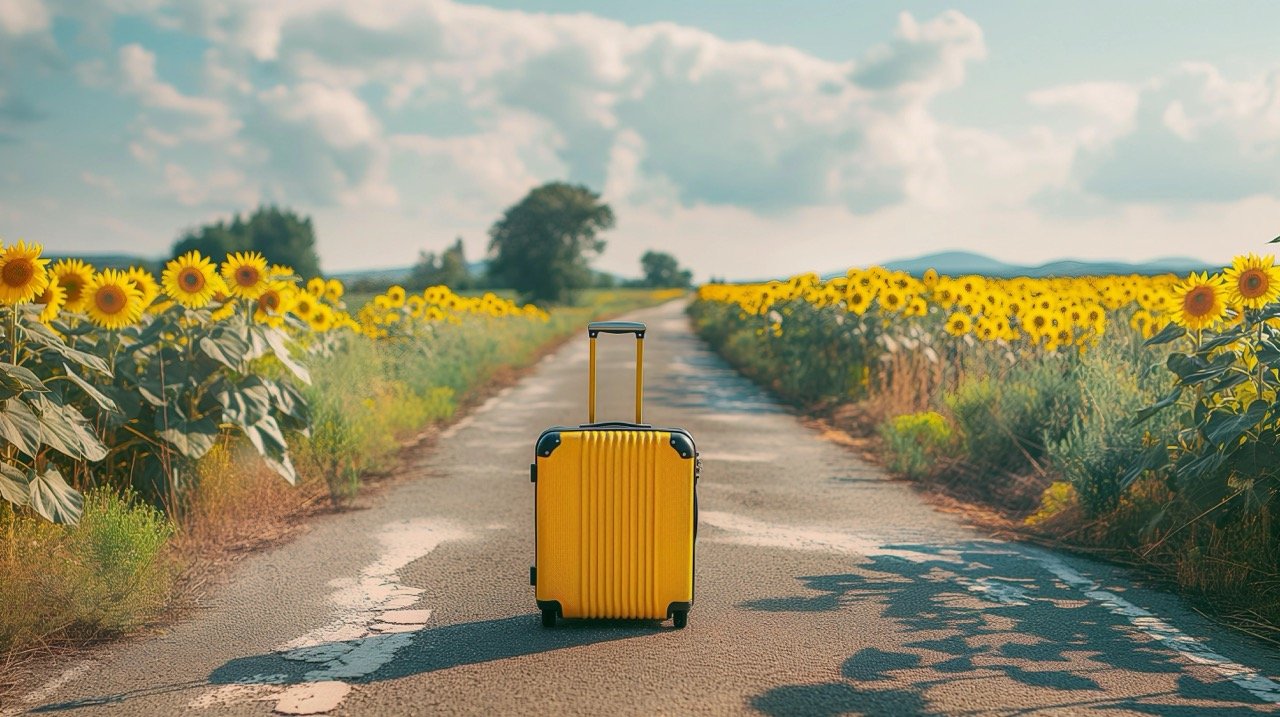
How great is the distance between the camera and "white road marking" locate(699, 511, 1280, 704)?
14.8 feet

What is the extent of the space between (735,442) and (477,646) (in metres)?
7.10

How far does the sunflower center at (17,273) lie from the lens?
228 inches

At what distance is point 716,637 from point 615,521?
704 mm

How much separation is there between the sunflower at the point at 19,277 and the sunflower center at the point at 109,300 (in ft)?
2.58

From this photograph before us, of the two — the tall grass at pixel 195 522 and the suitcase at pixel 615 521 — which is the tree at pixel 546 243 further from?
the suitcase at pixel 615 521

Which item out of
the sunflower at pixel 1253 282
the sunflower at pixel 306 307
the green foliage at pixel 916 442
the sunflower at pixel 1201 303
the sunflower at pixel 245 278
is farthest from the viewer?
the sunflower at pixel 306 307

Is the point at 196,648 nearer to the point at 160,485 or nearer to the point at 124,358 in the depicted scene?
the point at 160,485

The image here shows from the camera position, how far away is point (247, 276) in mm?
7766

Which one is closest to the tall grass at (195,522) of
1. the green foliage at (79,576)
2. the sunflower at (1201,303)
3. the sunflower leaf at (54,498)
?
the green foliage at (79,576)

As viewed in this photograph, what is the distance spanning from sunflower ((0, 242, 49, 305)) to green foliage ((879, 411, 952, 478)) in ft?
22.9

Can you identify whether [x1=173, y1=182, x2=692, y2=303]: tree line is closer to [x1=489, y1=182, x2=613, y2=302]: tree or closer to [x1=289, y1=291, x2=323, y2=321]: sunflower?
[x1=489, y1=182, x2=613, y2=302]: tree

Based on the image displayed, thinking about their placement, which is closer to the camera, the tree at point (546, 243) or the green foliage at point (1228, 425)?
the green foliage at point (1228, 425)

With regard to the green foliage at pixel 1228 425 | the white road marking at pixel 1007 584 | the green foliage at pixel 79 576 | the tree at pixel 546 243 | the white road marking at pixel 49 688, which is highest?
the tree at pixel 546 243

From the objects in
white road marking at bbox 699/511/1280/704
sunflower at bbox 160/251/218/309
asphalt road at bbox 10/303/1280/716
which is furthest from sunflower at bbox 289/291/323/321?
white road marking at bbox 699/511/1280/704
